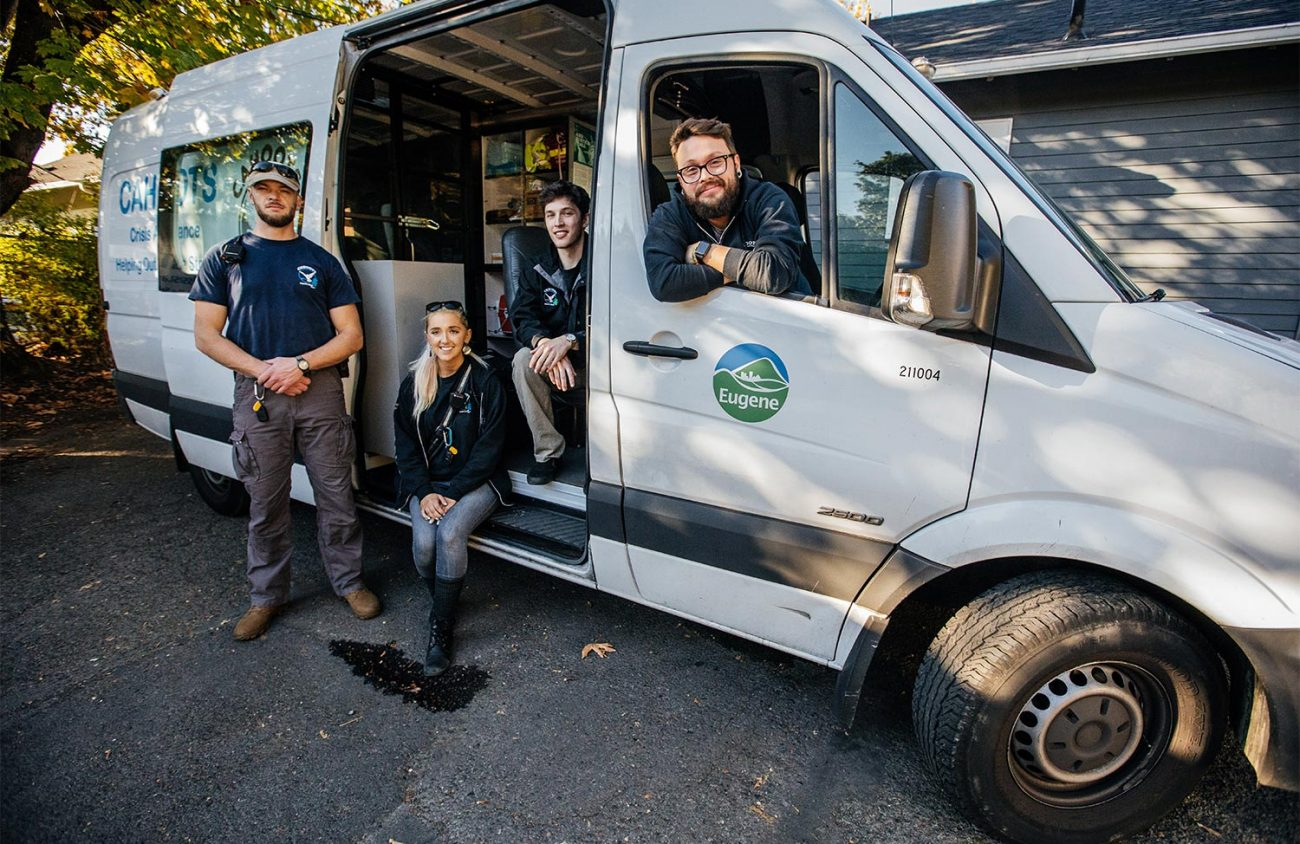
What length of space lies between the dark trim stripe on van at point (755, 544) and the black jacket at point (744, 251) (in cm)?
73

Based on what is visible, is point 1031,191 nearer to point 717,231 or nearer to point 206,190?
point 717,231

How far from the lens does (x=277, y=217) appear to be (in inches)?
114

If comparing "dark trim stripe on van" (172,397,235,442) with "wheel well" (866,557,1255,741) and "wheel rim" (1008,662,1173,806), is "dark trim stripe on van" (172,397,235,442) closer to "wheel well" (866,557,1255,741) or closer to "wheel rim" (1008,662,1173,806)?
"wheel well" (866,557,1255,741)

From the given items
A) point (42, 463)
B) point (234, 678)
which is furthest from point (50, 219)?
point (234, 678)

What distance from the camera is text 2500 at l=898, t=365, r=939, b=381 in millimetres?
1890

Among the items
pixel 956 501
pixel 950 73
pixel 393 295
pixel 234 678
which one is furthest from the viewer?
pixel 950 73

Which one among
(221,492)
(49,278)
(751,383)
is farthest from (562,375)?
(49,278)

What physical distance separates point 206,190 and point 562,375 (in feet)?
8.17

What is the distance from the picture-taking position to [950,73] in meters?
6.16

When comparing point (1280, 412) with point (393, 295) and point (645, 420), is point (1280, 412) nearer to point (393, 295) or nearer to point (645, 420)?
point (645, 420)

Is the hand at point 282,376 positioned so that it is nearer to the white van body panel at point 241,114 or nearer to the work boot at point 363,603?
the white van body panel at point 241,114

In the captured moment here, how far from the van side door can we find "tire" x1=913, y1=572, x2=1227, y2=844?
345 mm

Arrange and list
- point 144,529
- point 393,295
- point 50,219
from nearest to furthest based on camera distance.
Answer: point 393,295 → point 144,529 → point 50,219

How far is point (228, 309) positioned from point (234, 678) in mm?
1560
